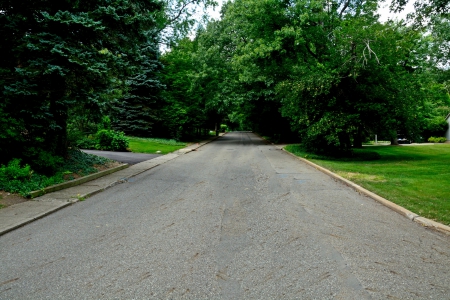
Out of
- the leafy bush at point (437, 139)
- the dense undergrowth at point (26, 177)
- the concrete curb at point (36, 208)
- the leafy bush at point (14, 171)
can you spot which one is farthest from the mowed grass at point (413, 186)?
the leafy bush at point (437, 139)

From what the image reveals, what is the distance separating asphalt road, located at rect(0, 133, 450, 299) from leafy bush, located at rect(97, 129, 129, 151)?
12.6 m

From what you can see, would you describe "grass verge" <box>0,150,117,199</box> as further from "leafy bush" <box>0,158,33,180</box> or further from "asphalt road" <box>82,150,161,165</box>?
"asphalt road" <box>82,150,161,165</box>

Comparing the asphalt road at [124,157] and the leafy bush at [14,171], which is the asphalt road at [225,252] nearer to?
the leafy bush at [14,171]

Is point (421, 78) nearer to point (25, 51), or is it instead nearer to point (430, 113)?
point (25, 51)

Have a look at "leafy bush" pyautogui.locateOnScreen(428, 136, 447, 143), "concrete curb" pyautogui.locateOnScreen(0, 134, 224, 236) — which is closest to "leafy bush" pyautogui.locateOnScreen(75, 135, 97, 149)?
"concrete curb" pyautogui.locateOnScreen(0, 134, 224, 236)

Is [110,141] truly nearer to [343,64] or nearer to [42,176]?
[42,176]

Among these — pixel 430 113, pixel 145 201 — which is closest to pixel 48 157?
pixel 145 201

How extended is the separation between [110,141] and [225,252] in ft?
55.7

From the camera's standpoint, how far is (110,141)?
1952 cm

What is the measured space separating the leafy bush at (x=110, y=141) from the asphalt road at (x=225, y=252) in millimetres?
12616

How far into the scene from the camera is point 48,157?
351 inches

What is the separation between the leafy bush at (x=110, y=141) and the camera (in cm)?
1936

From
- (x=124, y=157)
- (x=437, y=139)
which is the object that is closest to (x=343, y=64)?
(x=124, y=157)

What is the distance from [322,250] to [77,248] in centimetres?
347
